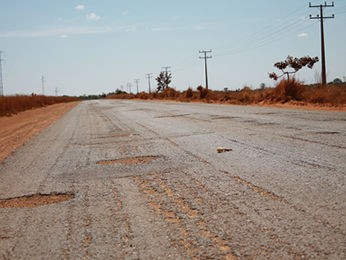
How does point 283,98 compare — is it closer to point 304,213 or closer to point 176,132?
point 176,132

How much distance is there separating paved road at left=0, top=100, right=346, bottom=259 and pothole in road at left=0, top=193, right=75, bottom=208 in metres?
0.03

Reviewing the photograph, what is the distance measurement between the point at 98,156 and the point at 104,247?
578 cm

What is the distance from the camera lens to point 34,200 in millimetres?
5949

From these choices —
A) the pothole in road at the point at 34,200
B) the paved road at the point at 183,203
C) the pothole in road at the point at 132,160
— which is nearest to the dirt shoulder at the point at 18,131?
the pothole in road at the point at 132,160

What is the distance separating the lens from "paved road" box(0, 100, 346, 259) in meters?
3.74

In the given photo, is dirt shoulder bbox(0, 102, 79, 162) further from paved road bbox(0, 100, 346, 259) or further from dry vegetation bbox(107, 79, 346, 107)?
dry vegetation bbox(107, 79, 346, 107)

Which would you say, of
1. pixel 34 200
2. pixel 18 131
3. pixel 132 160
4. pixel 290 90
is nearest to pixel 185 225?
pixel 34 200

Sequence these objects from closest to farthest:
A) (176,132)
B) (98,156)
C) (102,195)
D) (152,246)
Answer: (152,246) → (102,195) → (98,156) → (176,132)

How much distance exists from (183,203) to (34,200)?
2.02 m

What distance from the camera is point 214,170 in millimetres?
6938

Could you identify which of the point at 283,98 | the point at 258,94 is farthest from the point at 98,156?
the point at 258,94

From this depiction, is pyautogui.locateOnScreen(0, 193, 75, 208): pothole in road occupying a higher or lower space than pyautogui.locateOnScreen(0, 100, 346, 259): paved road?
lower

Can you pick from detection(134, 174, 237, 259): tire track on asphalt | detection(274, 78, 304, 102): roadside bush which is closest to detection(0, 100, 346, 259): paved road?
detection(134, 174, 237, 259): tire track on asphalt

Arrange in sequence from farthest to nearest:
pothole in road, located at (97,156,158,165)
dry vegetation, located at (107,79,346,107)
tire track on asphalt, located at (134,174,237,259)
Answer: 1. dry vegetation, located at (107,79,346,107)
2. pothole in road, located at (97,156,158,165)
3. tire track on asphalt, located at (134,174,237,259)
